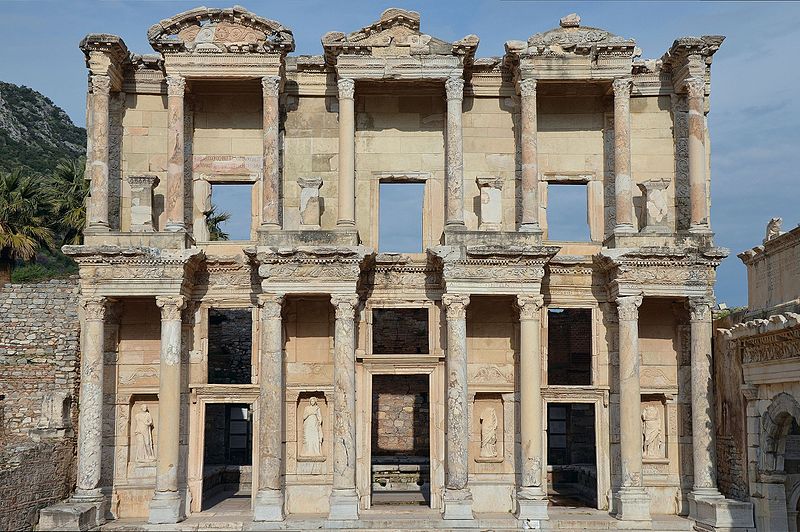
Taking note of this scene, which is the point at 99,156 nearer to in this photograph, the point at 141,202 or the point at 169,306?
the point at 141,202

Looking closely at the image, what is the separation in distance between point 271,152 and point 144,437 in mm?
6565

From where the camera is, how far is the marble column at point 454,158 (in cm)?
1912

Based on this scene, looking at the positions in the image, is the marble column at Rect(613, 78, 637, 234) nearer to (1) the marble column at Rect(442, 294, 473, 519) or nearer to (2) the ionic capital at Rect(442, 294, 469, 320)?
(2) the ionic capital at Rect(442, 294, 469, 320)

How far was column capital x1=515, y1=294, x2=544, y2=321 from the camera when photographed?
18.7m

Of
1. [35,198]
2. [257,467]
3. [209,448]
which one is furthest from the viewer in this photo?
[35,198]

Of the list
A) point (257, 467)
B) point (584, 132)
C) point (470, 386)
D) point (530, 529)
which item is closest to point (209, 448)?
point (257, 467)

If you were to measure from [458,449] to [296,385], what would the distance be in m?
3.80

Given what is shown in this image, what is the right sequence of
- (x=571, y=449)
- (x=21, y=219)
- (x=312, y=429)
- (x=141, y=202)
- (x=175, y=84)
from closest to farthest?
(x=175, y=84) < (x=141, y=202) < (x=312, y=429) < (x=571, y=449) < (x=21, y=219)

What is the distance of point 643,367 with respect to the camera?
1997 centimetres

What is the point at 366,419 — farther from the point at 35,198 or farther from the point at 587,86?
the point at 35,198

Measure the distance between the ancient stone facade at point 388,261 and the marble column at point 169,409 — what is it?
56 millimetres

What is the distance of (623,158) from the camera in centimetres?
1945

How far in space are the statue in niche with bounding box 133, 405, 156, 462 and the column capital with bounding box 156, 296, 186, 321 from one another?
2451mm

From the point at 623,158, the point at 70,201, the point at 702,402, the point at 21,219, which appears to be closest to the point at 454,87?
the point at 623,158
